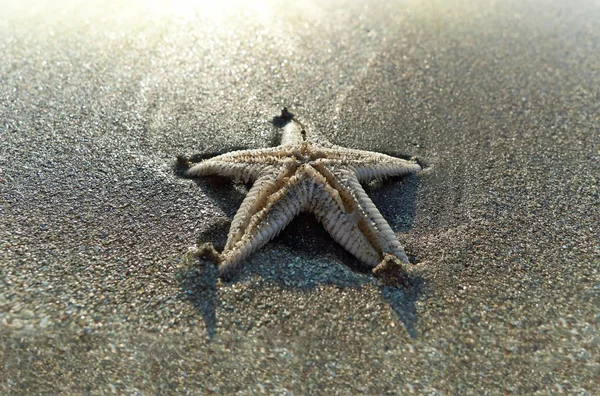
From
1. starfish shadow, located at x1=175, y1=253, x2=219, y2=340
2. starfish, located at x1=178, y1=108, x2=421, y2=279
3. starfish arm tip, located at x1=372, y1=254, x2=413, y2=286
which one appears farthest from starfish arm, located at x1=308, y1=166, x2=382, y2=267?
starfish shadow, located at x1=175, y1=253, x2=219, y2=340

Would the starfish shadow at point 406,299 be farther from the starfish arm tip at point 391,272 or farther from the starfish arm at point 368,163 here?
the starfish arm at point 368,163

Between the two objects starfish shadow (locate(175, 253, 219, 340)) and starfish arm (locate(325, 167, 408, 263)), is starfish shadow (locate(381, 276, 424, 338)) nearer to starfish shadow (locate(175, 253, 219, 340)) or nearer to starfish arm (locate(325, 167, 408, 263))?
starfish arm (locate(325, 167, 408, 263))

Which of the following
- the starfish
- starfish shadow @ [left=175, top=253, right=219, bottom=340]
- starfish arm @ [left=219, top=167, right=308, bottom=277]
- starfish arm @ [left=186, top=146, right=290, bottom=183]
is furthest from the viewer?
starfish arm @ [left=186, top=146, right=290, bottom=183]

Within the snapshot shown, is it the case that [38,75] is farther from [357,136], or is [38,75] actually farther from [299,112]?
[357,136]

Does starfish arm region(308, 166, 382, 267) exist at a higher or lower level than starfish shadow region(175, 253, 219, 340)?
higher

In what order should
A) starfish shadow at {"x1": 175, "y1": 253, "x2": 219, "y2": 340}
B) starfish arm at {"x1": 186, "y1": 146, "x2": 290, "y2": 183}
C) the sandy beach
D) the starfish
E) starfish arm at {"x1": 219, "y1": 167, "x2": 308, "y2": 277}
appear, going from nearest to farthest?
1. the sandy beach
2. starfish shadow at {"x1": 175, "y1": 253, "x2": 219, "y2": 340}
3. starfish arm at {"x1": 219, "y1": 167, "x2": 308, "y2": 277}
4. the starfish
5. starfish arm at {"x1": 186, "y1": 146, "x2": 290, "y2": 183}

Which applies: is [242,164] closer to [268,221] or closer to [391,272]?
[268,221]

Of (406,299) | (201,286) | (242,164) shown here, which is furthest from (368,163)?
(201,286)
